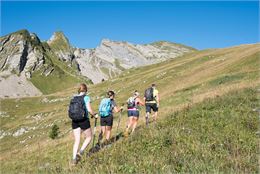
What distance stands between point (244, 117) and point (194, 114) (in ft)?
7.09

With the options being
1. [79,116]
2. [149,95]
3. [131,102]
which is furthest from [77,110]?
[149,95]

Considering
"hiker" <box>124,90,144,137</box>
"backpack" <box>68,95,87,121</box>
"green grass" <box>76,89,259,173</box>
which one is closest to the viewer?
"green grass" <box>76,89,259,173</box>

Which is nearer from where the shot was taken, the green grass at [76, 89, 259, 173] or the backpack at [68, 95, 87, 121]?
the green grass at [76, 89, 259, 173]

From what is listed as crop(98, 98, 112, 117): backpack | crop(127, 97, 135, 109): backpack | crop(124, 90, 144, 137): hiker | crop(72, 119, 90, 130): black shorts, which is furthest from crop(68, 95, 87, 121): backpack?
crop(127, 97, 135, 109): backpack

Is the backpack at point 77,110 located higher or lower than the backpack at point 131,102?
higher

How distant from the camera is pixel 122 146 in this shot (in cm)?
1109

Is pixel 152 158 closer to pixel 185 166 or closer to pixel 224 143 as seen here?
pixel 185 166

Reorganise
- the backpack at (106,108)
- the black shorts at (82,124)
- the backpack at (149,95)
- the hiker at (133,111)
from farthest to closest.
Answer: the backpack at (149,95) → the hiker at (133,111) → the backpack at (106,108) → the black shorts at (82,124)

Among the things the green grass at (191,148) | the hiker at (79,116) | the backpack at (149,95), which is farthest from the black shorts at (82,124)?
the backpack at (149,95)

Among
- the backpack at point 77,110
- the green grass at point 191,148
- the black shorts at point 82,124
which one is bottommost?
the green grass at point 191,148

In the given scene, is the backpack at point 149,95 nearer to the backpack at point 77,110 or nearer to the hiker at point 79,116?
the hiker at point 79,116

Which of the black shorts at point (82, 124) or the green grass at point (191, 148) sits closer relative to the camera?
the green grass at point (191, 148)

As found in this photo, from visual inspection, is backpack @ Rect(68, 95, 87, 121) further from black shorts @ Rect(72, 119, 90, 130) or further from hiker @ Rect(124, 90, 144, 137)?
hiker @ Rect(124, 90, 144, 137)

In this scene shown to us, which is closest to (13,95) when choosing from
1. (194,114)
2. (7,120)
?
(7,120)
